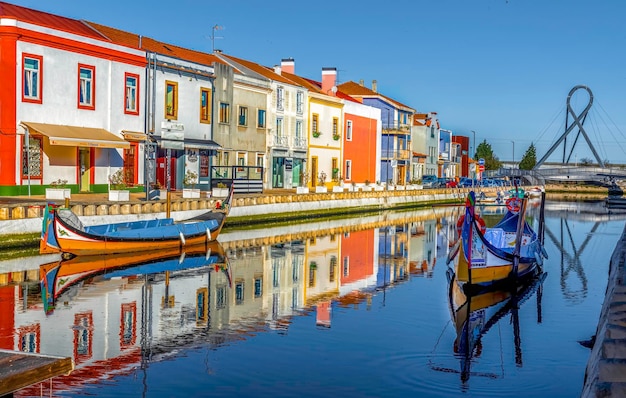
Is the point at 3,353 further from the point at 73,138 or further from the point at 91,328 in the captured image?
the point at 73,138

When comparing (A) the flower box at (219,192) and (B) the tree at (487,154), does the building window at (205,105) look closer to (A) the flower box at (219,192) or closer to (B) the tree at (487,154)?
(A) the flower box at (219,192)

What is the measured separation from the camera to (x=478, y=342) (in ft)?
55.5

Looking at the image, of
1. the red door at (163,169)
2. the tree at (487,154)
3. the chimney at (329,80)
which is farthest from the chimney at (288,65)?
the tree at (487,154)

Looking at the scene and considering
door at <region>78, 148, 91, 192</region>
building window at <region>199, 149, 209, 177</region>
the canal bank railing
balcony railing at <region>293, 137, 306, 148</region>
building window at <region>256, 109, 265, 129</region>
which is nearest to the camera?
the canal bank railing

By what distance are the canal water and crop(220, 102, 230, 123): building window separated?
17083 millimetres

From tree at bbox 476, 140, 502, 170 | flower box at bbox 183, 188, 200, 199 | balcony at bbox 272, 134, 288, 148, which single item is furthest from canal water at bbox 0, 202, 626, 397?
tree at bbox 476, 140, 502, 170

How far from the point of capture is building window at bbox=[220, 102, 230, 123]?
4712 cm

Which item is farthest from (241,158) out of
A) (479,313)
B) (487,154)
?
(487,154)

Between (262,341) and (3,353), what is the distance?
907cm

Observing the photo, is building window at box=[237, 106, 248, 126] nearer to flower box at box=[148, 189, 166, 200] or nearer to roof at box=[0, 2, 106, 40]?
roof at box=[0, 2, 106, 40]

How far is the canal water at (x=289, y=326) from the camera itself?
43.3 ft

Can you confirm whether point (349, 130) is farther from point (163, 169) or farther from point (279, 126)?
point (163, 169)

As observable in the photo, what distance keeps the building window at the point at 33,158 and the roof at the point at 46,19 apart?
495cm

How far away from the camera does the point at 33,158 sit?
32906 millimetres
